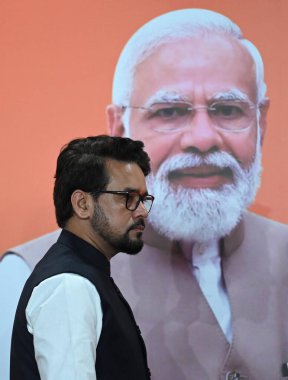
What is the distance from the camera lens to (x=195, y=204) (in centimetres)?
215

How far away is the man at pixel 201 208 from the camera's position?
2088 mm

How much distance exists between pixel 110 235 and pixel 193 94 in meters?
0.80

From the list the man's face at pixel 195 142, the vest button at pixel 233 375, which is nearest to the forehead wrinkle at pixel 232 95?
the man's face at pixel 195 142

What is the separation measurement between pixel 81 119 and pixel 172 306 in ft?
2.13

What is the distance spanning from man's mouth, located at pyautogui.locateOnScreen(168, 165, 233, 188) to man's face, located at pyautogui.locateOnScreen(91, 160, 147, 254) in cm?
62

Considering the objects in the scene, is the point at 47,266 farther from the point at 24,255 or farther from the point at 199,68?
the point at 199,68

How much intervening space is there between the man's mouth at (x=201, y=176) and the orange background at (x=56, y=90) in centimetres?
14

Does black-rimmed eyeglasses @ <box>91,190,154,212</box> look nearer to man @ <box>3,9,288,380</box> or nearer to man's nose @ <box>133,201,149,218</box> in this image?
man's nose @ <box>133,201,149,218</box>

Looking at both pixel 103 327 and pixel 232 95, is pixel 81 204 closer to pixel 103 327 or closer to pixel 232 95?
pixel 103 327

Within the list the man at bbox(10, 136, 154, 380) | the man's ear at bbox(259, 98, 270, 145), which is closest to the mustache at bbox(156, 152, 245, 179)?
the man's ear at bbox(259, 98, 270, 145)

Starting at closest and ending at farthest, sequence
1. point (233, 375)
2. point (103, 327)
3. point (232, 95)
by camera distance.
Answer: point (103, 327), point (233, 375), point (232, 95)

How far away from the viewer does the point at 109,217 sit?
4.87ft

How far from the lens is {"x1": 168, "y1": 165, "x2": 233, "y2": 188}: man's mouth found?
2133 millimetres

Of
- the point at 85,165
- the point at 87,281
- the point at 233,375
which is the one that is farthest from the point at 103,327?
the point at 233,375
